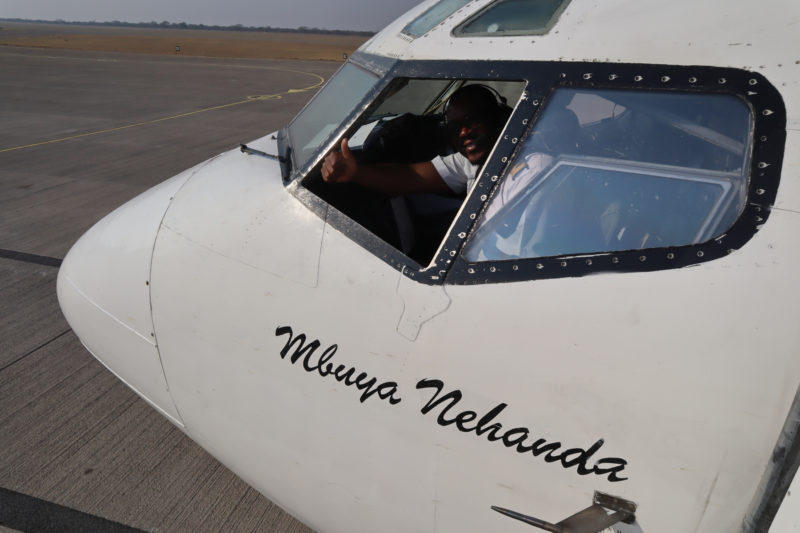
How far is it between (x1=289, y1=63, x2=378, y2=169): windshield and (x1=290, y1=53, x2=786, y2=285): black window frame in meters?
0.33

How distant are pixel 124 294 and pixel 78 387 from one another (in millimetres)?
2088

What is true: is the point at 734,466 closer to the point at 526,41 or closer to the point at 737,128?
the point at 737,128

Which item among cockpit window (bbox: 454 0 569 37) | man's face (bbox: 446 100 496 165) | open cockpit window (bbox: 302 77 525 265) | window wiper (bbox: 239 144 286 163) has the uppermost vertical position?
cockpit window (bbox: 454 0 569 37)

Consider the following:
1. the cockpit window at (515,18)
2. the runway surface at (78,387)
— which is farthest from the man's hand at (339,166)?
the runway surface at (78,387)

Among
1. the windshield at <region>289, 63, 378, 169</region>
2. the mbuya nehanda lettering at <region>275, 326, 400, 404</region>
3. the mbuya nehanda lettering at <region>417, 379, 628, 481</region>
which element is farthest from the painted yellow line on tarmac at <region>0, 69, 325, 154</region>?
the mbuya nehanda lettering at <region>417, 379, 628, 481</region>

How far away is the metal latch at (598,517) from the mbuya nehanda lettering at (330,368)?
0.67m

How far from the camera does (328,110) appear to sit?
279 centimetres

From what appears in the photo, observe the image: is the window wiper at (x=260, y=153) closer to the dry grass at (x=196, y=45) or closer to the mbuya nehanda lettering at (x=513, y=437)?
the mbuya nehanda lettering at (x=513, y=437)

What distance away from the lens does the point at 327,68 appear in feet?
126

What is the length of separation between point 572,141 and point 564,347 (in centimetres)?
73

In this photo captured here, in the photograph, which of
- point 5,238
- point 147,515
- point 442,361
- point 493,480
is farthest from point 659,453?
point 5,238

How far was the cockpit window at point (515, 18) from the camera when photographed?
2088 mm

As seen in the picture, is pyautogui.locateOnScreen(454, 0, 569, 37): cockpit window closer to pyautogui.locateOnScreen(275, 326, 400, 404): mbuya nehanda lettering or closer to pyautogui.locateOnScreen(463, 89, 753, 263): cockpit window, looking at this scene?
pyautogui.locateOnScreen(463, 89, 753, 263): cockpit window

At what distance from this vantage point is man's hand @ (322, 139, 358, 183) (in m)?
2.45
